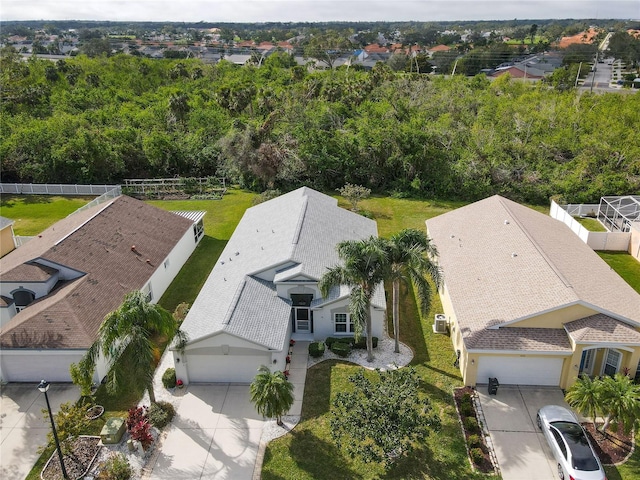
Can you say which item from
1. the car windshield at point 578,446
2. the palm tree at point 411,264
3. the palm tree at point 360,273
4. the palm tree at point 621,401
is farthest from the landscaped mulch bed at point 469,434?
the palm tree at point 360,273

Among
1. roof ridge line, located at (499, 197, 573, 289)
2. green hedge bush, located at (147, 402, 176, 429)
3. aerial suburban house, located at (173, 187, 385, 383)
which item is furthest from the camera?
roof ridge line, located at (499, 197, 573, 289)

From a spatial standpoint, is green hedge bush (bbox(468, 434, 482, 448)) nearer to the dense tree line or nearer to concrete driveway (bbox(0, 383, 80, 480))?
Result: concrete driveway (bbox(0, 383, 80, 480))

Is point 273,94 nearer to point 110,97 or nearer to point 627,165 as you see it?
point 110,97

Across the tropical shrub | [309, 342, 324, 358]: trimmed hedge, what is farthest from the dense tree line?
the tropical shrub

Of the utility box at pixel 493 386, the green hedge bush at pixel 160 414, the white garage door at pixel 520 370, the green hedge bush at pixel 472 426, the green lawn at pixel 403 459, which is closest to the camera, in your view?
the green lawn at pixel 403 459

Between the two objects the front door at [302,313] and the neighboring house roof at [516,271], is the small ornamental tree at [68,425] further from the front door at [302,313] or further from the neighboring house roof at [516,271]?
the neighboring house roof at [516,271]

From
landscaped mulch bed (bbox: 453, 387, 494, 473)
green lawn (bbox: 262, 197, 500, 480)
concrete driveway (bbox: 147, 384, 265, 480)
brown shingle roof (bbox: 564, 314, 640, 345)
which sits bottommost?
concrete driveway (bbox: 147, 384, 265, 480)
